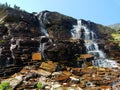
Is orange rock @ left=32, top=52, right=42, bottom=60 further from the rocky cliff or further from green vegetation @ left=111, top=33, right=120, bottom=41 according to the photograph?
green vegetation @ left=111, top=33, right=120, bottom=41

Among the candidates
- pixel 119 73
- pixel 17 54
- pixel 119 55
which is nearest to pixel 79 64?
pixel 119 73

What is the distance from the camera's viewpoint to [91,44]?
1897 inches

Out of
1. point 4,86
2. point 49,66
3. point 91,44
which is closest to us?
point 4,86

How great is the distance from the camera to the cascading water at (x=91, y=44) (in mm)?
40438

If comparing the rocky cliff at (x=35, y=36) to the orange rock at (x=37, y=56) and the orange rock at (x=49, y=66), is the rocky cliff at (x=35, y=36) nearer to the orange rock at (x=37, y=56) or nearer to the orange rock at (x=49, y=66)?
the orange rock at (x=37, y=56)

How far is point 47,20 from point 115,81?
92.7ft

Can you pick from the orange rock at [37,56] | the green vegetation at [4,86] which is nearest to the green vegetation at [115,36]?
the orange rock at [37,56]

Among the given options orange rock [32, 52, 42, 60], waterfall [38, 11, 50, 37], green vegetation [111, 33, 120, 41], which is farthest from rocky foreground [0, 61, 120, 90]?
green vegetation [111, 33, 120, 41]

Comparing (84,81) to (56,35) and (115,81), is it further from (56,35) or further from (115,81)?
(56,35)

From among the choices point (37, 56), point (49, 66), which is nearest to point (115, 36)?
point (37, 56)

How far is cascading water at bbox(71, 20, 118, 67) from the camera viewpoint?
40.4 metres

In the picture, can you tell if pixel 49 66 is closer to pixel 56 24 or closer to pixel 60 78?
pixel 60 78

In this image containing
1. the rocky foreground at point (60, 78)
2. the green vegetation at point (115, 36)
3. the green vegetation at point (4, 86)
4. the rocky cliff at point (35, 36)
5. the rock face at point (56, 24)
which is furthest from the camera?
the green vegetation at point (115, 36)

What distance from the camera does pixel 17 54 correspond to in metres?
36.1
